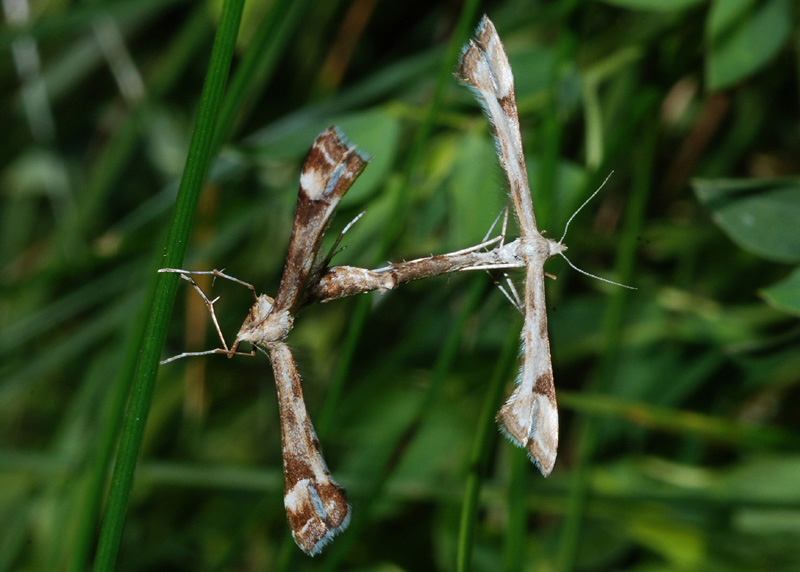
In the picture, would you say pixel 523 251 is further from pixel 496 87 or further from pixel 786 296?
pixel 786 296

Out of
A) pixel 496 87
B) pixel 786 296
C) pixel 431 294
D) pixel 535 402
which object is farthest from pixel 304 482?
pixel 431 294

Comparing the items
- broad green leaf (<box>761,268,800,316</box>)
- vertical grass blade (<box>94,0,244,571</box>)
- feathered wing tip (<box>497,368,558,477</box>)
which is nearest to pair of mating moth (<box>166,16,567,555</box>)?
feathered wing tip (<box>497,368,558,477</box>)

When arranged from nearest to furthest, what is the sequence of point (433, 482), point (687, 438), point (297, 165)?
point (433, 482) → point (687, 438) → point (297, 165)

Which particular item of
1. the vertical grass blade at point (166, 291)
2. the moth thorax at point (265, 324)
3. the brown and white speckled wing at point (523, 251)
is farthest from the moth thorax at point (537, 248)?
the vertical grass blade at point (166, 291)

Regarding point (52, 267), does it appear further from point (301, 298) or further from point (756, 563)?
point (756, 563)

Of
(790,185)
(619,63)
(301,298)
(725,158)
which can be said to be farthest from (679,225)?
(301,298)

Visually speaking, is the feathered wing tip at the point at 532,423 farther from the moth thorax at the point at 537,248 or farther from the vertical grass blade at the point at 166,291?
the vertical grass blade at the point at 166,291

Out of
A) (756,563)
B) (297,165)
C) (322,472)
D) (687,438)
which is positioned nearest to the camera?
(322,472)

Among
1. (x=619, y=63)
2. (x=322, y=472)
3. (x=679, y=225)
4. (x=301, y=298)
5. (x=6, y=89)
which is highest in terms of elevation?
(x=6, y=89)
